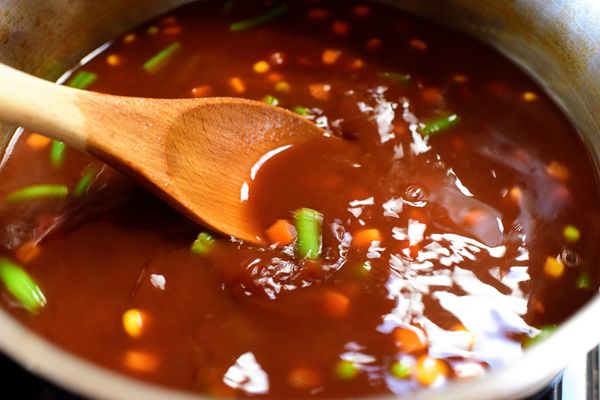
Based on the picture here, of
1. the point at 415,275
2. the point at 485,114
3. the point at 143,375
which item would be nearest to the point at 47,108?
the point at 143,375

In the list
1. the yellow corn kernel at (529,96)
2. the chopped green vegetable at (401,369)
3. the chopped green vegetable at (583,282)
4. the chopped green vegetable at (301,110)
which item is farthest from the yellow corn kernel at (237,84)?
the chopped green vegetable at (583,282)

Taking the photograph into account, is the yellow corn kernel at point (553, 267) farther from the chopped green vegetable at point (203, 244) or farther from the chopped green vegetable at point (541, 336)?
the chopped green vegetable at point (203, 244)

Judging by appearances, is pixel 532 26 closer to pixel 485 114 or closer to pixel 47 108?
pixel 485 114

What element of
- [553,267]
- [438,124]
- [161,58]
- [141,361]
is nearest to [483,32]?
[438,124]

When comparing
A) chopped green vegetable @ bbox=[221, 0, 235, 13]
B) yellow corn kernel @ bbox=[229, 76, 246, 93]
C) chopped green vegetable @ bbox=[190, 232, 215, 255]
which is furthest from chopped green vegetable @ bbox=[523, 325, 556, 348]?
chopped green vegetable @ bbox=[221, 0, 235, 13]

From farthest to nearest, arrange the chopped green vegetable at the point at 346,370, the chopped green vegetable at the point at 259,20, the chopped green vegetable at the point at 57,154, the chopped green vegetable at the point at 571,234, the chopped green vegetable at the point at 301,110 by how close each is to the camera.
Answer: the chopped green vegetable at the point at 259,20, the chopped green vegetable at the point at 301,110, the chopped green vegetable at the point at 57,154, the chopped green vegetable at the point at 571,234, the chopped green vegetable at the point at 346,370

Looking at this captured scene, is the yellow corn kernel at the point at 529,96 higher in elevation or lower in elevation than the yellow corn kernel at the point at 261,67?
lower
